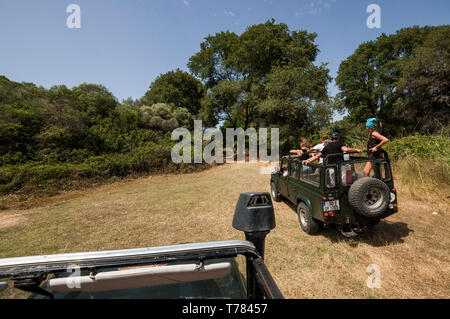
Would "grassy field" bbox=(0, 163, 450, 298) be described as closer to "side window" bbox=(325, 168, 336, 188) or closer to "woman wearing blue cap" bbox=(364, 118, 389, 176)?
"side window" bbox=(325, 168, 336, 188)

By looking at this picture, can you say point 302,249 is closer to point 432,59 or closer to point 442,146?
point 442,146

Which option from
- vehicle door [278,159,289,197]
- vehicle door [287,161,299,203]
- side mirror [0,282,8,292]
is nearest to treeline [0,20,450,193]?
vehicle door [278,159,289,197]

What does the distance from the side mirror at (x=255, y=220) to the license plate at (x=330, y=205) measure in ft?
8.01

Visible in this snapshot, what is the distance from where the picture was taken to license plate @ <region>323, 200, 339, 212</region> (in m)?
3.54

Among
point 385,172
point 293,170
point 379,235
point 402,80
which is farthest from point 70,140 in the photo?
point 402,80

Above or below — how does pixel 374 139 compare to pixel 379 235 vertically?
above

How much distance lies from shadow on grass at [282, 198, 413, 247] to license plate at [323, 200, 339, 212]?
87cm

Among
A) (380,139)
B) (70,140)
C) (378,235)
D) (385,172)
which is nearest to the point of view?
(385,172)

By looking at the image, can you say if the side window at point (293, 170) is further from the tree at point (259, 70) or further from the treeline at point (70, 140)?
the tree at point (259, 70)

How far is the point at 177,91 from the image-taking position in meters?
24.9

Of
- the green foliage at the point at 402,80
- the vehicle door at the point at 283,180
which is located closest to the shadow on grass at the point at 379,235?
the vehicle door at the point at 283,180

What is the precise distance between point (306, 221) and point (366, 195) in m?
1.33

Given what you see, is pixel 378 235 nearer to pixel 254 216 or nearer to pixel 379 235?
pixel 379 235
